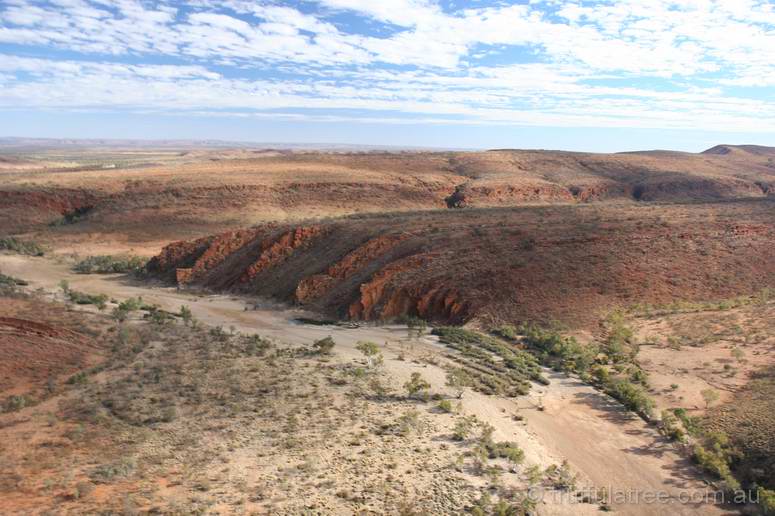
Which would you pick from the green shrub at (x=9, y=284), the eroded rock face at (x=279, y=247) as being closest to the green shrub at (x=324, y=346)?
the eroded rock face at (x=279, y=247)

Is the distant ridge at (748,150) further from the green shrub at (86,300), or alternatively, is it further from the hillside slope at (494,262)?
the green shrub at (86,300)

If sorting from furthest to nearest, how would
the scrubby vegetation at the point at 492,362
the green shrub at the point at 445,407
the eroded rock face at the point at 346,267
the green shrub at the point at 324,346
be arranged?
the eroded rock face at the point at 346,267
the green shrub at the point at 324,346
the scrubby vegetation at the point at 492,362
the green shrub at the point at 445,407

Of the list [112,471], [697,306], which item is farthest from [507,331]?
[112,471]

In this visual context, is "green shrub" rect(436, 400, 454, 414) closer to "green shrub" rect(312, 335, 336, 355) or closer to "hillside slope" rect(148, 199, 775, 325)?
"green shrub" rect(312, 335, 336, 355)

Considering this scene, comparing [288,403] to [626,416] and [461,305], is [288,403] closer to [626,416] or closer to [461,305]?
[626,416]

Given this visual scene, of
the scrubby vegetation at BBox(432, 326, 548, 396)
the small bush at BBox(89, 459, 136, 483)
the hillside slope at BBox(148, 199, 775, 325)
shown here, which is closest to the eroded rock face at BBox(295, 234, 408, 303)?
the hillside slope at BBox(148, 199, 775, 325)

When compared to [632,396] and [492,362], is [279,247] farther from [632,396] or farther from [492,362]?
[632,396]

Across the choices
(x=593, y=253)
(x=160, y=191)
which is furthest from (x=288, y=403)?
(x=160, y=191)
